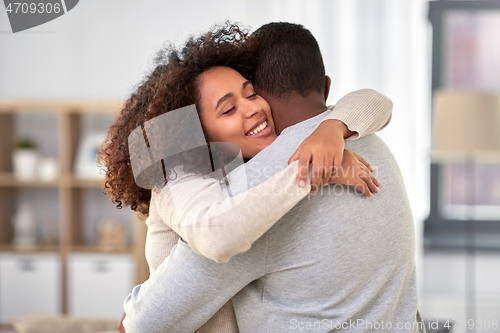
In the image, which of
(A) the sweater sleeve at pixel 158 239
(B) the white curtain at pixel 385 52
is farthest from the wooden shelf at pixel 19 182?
(A) the sweater sleeve at pixel 158 239

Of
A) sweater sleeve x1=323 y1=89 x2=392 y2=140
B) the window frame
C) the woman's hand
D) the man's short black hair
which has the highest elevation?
the man's short black hair

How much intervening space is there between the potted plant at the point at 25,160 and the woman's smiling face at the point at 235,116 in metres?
2.92

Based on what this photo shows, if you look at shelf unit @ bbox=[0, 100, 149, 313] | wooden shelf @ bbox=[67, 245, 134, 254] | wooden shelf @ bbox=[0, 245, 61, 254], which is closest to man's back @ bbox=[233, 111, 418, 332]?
shelf unit @ bbox=[0, 100, 149, 313]

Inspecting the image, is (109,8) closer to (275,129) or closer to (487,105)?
(487,105)

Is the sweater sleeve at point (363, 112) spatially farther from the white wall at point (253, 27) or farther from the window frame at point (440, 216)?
the window frame at point (440, 216)

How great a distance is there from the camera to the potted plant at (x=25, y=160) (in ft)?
11.3

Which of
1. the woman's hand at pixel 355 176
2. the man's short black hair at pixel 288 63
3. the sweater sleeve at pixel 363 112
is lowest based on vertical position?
the woman's hand at pixel 355 176

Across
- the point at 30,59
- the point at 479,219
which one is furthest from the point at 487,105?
the point at 30,59

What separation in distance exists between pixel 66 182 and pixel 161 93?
2.73 m

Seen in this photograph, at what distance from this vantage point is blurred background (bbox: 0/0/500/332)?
337cm

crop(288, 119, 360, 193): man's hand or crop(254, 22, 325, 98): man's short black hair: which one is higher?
crop(254, 22, 325, 98): man's short black hair

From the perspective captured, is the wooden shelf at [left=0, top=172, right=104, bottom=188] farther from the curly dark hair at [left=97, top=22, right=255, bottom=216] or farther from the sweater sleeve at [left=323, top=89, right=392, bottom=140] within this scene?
the sweater sleeve at [left=323, top=89, right=392, bottom=140]

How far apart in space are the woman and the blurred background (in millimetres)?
2392

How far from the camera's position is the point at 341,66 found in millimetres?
3461
